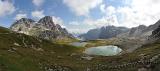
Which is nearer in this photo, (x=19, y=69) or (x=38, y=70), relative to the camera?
(x=19, y=69)

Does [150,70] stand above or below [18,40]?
below

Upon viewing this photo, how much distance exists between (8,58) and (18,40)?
215ft

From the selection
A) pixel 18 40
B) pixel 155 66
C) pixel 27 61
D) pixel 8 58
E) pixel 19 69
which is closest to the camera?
pixel 155 66

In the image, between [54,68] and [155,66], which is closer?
[155,66]

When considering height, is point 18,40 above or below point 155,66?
above

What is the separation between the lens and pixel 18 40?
436 feet

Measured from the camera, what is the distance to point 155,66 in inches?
2340

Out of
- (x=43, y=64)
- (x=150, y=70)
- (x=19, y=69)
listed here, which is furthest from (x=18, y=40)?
(x=150, y=70)

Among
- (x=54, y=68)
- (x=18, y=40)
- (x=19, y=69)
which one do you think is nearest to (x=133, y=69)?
(x=54, y=68)

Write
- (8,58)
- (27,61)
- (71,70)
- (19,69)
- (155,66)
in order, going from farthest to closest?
(71,70) < (27,61) < (8,58) < (19,69) < (155,66)

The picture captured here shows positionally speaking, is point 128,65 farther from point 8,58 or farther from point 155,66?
point 8,58

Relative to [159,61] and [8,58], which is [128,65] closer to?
[159,61]

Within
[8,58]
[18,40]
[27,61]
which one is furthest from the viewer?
[18,40]

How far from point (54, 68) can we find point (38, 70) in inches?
294
